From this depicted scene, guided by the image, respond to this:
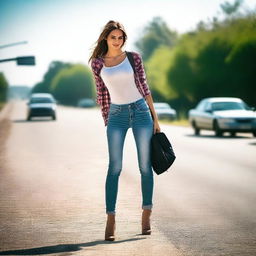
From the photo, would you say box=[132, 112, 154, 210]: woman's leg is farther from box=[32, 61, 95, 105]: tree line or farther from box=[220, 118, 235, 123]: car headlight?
box=[32, 61, 95, 105]: tree line

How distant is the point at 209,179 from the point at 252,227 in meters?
4.02

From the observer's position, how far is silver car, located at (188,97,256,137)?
69.8 feet

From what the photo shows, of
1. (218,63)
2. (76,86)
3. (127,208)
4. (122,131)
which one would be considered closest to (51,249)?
(122,131)

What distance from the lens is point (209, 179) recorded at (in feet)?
32.3

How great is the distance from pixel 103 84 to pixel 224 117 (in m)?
16.3

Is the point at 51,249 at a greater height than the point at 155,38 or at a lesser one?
greater

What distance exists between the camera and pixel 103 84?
5.54 meters

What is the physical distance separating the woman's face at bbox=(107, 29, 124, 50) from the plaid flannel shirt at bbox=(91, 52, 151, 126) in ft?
0.51

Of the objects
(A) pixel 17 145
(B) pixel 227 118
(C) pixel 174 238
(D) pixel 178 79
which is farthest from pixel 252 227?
(D) pixel 178 79

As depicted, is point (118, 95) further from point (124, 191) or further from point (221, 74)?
point (221, 74)

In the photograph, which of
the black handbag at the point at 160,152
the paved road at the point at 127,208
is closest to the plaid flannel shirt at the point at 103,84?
the black handbag at the point at 160,152

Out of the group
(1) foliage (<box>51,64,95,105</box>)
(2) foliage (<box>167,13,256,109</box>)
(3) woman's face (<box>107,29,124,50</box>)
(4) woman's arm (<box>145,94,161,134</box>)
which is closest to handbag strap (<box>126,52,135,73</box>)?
(3) woman's face (<box>107,29,124,50</box>)

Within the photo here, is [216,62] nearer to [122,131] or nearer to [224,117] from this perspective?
[224,117]

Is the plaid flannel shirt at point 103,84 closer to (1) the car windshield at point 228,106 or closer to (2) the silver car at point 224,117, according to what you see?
(2) the silver car at point 224,117
